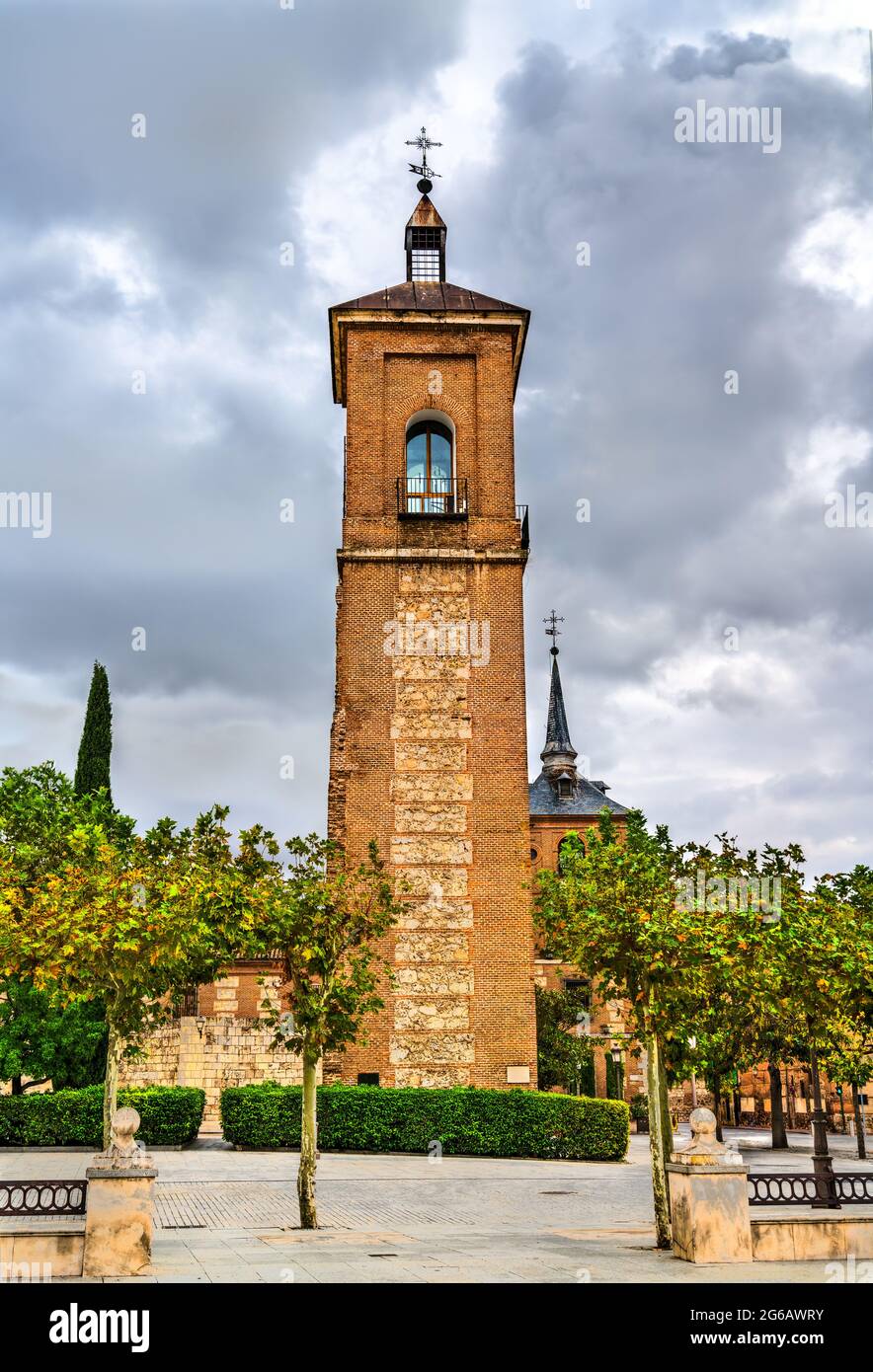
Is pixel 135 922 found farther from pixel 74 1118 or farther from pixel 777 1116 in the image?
pixel 777 1116

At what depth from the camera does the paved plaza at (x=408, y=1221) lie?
10773 mm

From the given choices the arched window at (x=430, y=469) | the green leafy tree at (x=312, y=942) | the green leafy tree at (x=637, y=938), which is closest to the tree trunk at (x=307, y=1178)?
the green leafy tree at (x=312, y=942)

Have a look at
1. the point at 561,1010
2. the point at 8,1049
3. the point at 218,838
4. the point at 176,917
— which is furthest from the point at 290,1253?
the point at 561,1010

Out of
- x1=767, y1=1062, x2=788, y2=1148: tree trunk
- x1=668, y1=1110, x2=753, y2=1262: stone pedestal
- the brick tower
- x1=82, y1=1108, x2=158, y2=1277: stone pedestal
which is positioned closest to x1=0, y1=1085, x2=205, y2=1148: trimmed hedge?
the brick tower

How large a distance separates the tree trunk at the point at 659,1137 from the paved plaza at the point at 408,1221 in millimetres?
353

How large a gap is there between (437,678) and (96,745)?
10.6 m

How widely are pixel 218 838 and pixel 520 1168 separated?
1220cm

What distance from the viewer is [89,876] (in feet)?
53.1

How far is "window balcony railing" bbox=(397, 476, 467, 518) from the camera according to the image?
31625 mm

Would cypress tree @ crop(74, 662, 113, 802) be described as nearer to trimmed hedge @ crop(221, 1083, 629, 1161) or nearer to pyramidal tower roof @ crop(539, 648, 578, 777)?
trimmed hedge @ crop(221, 1083, 629, 1161)

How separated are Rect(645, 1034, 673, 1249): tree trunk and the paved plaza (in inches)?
13.9

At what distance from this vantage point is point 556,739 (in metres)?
74.0
